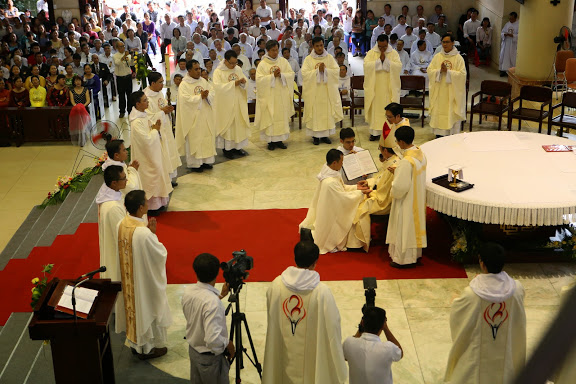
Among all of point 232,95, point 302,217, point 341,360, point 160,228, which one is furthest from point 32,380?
point 232,95

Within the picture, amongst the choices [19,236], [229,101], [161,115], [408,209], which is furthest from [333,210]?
[19,236]

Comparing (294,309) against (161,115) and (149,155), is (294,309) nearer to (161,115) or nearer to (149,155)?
(149,155)

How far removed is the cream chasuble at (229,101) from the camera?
10328 mm

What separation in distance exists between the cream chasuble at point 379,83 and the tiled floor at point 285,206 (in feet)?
1.64

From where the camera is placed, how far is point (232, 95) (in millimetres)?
10359

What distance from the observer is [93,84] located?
13719 mm

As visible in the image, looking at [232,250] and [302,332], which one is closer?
[302,332]

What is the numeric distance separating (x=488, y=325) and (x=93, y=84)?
443 inches

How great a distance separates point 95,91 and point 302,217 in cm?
723

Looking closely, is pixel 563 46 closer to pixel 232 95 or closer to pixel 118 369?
pixel 232 95

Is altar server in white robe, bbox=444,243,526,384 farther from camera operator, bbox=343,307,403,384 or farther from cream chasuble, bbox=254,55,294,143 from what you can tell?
cream chasuble, bbox=254,55,294,143

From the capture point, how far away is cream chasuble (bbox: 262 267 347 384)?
4.06 metres

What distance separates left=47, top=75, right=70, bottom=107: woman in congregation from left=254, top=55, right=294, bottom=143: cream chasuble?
4403mm

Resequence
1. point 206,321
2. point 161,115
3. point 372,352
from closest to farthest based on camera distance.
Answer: point 372,352
point 206,321
point 161,115
